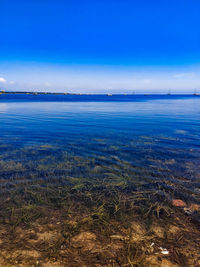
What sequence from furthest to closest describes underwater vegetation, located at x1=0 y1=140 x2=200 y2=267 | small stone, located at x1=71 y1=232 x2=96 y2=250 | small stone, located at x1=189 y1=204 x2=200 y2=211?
small stone, located at x1=189 y1=204 x2=200 y2=211
small stone, located at x1=71 y1=232 x2=96 y2=250
underwater vegetation, located at x1=0 y1=140 x2=200 y2=267

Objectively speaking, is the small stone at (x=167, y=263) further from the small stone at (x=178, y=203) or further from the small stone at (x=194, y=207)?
the small stone at (x=194, y=207)

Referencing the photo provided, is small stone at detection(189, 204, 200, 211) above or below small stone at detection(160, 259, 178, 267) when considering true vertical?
below

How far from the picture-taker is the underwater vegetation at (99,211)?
175 inches

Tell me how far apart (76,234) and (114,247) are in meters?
1.34

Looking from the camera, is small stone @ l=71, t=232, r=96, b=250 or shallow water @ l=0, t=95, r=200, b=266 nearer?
small stone @ l=71, t=232, r=96, b=250

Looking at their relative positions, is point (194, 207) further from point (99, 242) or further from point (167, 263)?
point (99, 242)

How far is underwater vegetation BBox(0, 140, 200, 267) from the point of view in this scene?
4.45 meters

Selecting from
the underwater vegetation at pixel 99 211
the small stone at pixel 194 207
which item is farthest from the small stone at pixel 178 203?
the small stone at pixel 194 207

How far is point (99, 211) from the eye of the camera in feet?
20.5

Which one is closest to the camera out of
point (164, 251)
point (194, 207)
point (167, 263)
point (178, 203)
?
point (167, 263)

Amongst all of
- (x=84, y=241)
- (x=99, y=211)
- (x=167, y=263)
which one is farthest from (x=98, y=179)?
(x=167, y=263)

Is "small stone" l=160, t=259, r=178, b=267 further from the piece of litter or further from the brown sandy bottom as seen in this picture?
the piece of litter

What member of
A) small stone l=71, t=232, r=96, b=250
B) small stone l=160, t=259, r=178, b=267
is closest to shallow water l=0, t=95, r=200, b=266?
small stone l=160, t=259, r=178, b=267

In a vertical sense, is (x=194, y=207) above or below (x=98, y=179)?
below
